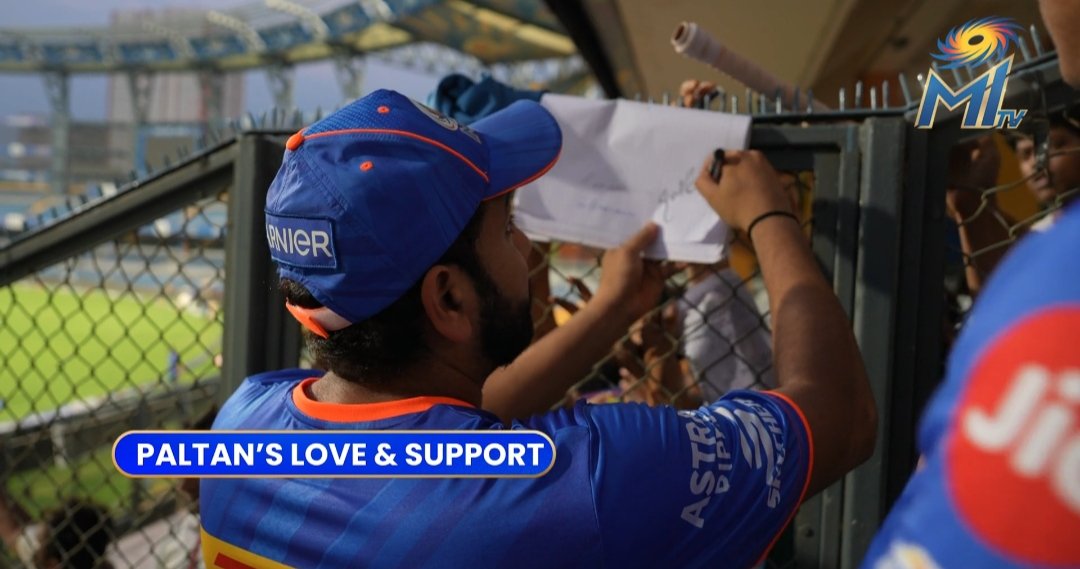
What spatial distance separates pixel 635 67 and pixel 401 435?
18.7 ft

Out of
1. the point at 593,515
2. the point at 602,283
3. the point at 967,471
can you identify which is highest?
the point at 967,471

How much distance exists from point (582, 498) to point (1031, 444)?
618 mm

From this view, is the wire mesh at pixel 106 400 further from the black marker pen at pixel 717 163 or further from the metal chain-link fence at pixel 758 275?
the black marker pen at pixel 717 163

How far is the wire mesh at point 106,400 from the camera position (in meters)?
2.14

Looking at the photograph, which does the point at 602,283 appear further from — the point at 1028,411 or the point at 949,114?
the point at 1028,411

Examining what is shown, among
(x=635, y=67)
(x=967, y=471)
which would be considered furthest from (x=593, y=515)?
(x=635, y=67)

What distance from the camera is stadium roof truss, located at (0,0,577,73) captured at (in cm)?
3009

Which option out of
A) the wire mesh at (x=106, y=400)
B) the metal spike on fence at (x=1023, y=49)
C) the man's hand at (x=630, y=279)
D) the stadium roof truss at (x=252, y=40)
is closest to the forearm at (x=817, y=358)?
the man's hand at (x=630, y=279)

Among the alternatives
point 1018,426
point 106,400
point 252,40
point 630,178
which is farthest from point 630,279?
point 252,40

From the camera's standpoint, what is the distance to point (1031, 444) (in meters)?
0.43

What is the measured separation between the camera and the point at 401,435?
1.06 m

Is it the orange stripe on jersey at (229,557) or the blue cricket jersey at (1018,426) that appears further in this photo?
the orange stripe on jersey at (229,557)

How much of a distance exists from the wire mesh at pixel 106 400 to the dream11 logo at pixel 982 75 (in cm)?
136

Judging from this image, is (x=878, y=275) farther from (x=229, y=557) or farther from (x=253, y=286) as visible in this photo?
(x=253, y=286)
